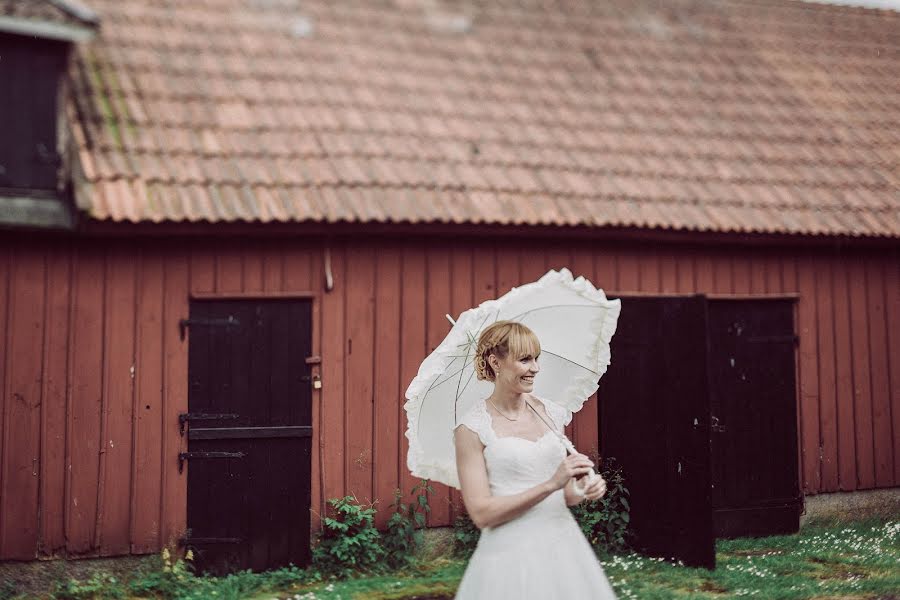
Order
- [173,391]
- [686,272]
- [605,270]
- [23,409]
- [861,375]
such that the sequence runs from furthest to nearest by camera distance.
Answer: [861,375]
[686,272]
[605,270]
[173,391]
[23,409]

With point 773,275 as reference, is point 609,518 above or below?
below

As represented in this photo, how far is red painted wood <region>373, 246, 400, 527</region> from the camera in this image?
27.1ft

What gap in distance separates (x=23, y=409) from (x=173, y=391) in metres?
1.08

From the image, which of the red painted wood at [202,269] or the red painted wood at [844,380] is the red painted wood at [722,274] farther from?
the red painted wood at [202,269]

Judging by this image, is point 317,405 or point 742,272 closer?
point 317,405

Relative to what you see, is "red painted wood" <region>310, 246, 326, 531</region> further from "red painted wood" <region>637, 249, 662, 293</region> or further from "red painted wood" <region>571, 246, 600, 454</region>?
"red painted wood" <region>637, 249, 662, 293</region>

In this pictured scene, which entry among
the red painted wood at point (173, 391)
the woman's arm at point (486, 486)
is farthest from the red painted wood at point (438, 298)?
the woman's arm at point (486, 486)

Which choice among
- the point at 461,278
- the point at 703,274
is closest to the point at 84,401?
the point at 461,278

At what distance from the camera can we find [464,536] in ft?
27.3

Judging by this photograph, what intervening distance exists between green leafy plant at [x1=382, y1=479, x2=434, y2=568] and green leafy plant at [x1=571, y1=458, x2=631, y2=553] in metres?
1.28

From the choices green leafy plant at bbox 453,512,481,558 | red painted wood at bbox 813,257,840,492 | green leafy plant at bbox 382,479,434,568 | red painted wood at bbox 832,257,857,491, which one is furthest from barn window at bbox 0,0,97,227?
red painted wood at bbox 832,257,857,491

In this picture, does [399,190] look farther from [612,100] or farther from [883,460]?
[883,460]

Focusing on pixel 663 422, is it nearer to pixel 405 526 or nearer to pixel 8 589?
pixel 405 526

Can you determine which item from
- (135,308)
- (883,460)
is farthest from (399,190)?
(883,460)
